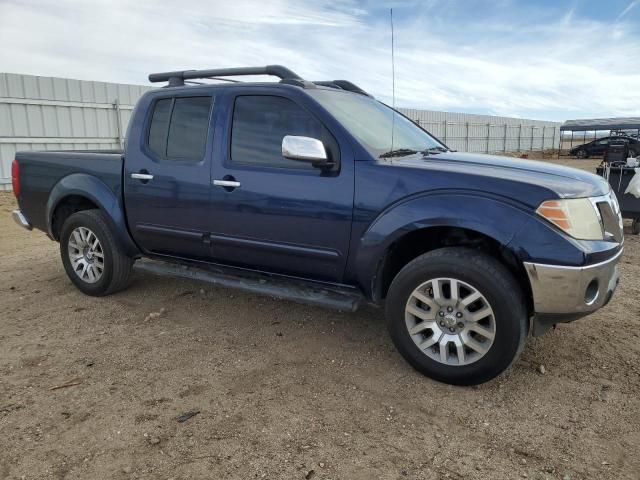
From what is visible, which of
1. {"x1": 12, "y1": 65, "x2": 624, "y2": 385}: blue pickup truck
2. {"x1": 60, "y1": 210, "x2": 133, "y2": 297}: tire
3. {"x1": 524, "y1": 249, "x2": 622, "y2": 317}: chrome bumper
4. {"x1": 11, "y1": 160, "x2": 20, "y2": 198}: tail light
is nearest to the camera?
{"x1": 524, "y1": 249, "x2": 622, "y2": 317}: chrome bumper

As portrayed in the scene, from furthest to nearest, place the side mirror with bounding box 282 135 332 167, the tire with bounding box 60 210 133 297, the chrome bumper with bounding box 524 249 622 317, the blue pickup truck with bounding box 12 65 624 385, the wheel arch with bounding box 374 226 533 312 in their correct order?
the tire with bounding box 60 210 133 297, the side mirror with bounding box 282 135 332 167, the wheel arch with bounding box 374 226 533 312, the blue pickup truck with bounding box 12 65 624 385, the chrome bumper with bounding box 524 249 622 317

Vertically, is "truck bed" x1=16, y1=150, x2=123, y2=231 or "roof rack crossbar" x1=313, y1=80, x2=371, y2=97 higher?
"roof rack crossbar" x1=313, y1=80, x2=371, y2=97

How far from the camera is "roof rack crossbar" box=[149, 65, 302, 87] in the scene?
394 centimetres

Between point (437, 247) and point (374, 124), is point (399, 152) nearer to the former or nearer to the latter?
point (374, 124)

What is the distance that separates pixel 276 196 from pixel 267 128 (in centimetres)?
56

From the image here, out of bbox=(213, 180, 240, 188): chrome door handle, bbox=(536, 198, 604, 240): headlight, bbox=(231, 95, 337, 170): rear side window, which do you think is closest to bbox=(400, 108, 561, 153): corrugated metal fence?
bbox=(231, 95, 337, 170): rear side window

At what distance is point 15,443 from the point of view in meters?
2.56

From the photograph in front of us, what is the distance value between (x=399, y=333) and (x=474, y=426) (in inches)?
28.3

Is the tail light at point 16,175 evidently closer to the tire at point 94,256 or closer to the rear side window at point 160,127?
the tire at point 94,256

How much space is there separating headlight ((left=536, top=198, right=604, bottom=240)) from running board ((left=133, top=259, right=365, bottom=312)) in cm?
130

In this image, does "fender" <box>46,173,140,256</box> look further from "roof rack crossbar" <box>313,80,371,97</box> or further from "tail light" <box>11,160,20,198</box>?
→ "roof rack crossbar" <box>313,80,371,97</box>

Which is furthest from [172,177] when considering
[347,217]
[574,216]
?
[574,216]

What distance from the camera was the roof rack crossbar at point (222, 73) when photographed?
3.94 m

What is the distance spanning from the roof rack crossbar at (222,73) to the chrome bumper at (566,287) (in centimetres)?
232
